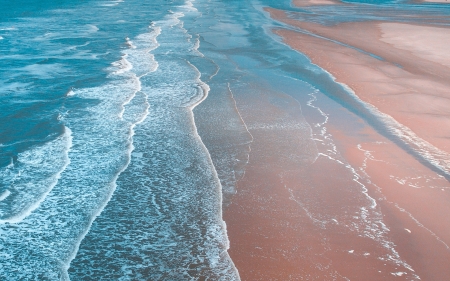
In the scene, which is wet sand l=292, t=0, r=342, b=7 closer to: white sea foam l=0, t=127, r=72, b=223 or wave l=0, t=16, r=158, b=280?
wave l=0, t=16, r=158, b=280

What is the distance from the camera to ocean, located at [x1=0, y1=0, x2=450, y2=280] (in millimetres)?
5078

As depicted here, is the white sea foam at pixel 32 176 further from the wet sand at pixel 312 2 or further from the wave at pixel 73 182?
the wet sand at pixel 312 2

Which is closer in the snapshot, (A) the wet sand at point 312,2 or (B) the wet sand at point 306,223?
(B) the wet sand at point 306,223

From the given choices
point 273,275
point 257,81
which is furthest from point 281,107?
point 273,275

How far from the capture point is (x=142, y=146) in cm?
809

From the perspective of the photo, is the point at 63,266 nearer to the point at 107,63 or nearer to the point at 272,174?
the point at 272,174

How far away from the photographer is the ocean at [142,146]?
508 cm

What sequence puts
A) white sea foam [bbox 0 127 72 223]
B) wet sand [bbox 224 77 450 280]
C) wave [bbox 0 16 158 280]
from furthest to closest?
white sea foam [bbox 0 127 72 223] → wave [bbox 0 16 158 280] → wet sand [bbox 224 77 450 280]

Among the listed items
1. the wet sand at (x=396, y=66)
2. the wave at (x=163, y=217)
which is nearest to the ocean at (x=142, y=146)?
the wave at (x=163, y=217)

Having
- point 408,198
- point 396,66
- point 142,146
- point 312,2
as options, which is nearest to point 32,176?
point 142,146

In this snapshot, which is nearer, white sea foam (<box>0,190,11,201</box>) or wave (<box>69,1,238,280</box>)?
wave (<box>69,1,238,280</box>)

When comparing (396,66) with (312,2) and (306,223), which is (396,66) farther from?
(312,2)

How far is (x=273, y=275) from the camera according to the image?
4664 millimetres

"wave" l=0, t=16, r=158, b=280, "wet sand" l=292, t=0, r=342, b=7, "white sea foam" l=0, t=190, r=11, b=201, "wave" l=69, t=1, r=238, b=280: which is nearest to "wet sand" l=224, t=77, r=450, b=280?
"wave" l=69, t=1, r=238, b=280
